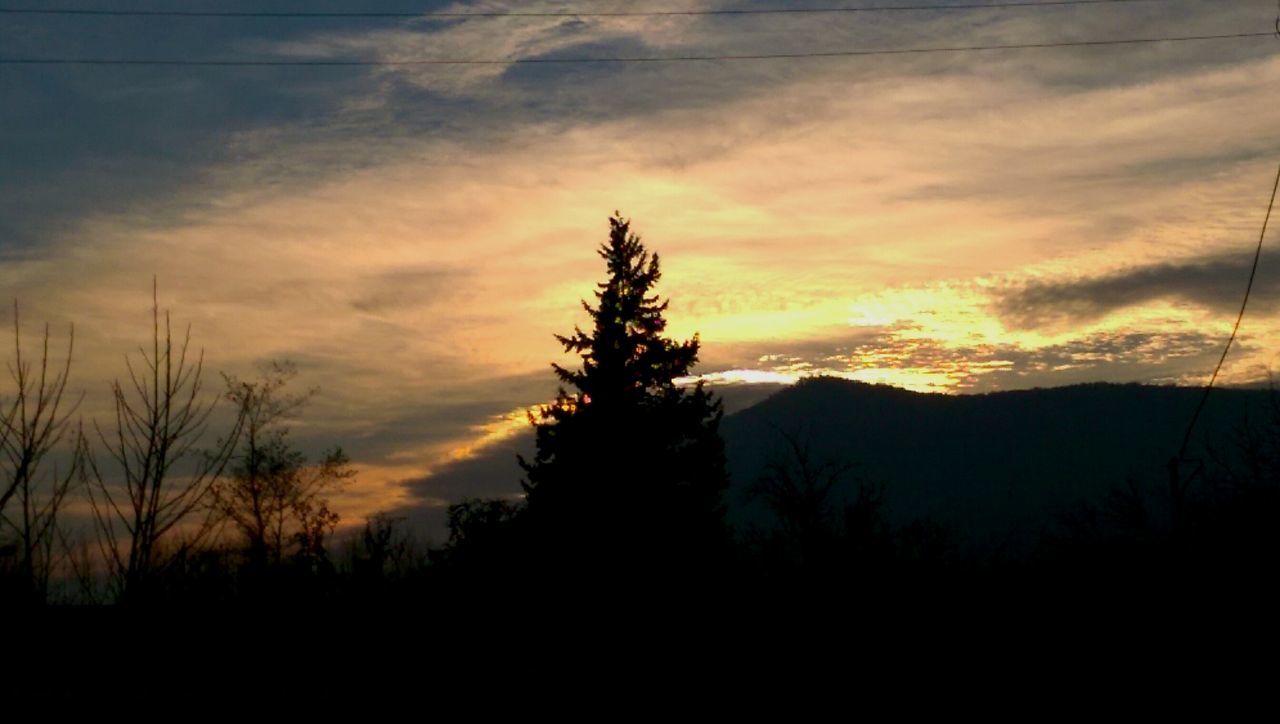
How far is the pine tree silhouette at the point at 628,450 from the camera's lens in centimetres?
4253

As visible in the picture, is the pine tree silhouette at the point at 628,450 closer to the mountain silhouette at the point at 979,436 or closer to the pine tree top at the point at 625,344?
the pine tree top at the point at 625,344

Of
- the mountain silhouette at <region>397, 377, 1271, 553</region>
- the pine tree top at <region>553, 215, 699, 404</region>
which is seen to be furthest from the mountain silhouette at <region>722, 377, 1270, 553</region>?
the pine tree top at <region>553, 215, 699, 404</region>

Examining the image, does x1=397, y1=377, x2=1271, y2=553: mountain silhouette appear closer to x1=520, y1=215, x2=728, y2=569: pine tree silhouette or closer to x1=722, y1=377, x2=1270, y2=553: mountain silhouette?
x1=722, y1=377, x2=1270, y2=553: mountain silhouette

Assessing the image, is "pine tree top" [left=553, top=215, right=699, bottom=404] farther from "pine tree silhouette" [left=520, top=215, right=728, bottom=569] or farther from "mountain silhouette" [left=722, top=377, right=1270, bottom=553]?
"mountain silhouette" [left=722, top=377, right=1270, bottom=553]

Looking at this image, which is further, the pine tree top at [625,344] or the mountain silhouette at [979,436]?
the mountain silhouette at [979,436]

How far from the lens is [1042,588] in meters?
17.8

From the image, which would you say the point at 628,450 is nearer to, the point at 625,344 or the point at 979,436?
the point at 625,344

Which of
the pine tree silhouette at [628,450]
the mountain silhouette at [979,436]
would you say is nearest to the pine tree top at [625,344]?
the pine tree silhouette at [628,450]

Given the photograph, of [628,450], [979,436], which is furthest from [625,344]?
[979,436]

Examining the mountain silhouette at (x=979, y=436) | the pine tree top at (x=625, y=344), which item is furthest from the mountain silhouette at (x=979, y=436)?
the pine tree top at (x=625, y=344)

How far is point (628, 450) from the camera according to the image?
43531mm

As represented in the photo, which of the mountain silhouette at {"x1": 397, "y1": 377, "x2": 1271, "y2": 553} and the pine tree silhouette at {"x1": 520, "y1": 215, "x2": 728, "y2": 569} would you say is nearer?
the pine tree silhouette at {"x1": 520, "y1": 215, "x2": 728, "y2": 569}

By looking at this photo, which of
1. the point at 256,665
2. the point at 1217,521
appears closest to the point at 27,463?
→ the point at 256,665

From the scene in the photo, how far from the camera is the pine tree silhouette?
1674 inches
